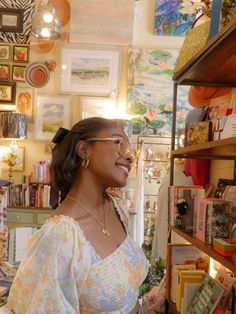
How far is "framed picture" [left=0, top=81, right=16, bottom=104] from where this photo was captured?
5.03 meters

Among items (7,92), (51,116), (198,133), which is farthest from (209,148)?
(7,92)

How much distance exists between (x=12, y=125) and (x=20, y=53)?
3.50ft

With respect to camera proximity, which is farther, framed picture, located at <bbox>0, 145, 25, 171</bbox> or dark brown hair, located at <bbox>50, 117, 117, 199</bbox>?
framed picture, located at <bbox>0, 145, 25, 171</bbox>

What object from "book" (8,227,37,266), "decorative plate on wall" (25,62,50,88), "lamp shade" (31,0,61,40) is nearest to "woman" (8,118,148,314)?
"book" (8,227,37,266)

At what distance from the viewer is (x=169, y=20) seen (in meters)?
4.90

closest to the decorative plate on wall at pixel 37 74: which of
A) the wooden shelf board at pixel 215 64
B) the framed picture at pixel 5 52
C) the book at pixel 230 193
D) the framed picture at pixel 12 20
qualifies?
the framed picture at pixel 5 52

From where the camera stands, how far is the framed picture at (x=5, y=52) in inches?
199

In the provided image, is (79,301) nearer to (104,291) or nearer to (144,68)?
(104,291)

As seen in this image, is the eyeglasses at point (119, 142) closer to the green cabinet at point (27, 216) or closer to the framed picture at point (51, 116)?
the green cabinet at point (27, 216)

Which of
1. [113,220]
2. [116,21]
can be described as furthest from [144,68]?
[113,220]

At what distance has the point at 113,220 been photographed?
144cm

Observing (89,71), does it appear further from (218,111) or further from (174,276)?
(174,276)

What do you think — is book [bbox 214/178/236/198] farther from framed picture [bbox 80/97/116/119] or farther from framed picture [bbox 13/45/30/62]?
framed picture [bbox 13/45/30/62]

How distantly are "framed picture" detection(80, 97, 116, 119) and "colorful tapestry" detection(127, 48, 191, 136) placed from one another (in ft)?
0.76
